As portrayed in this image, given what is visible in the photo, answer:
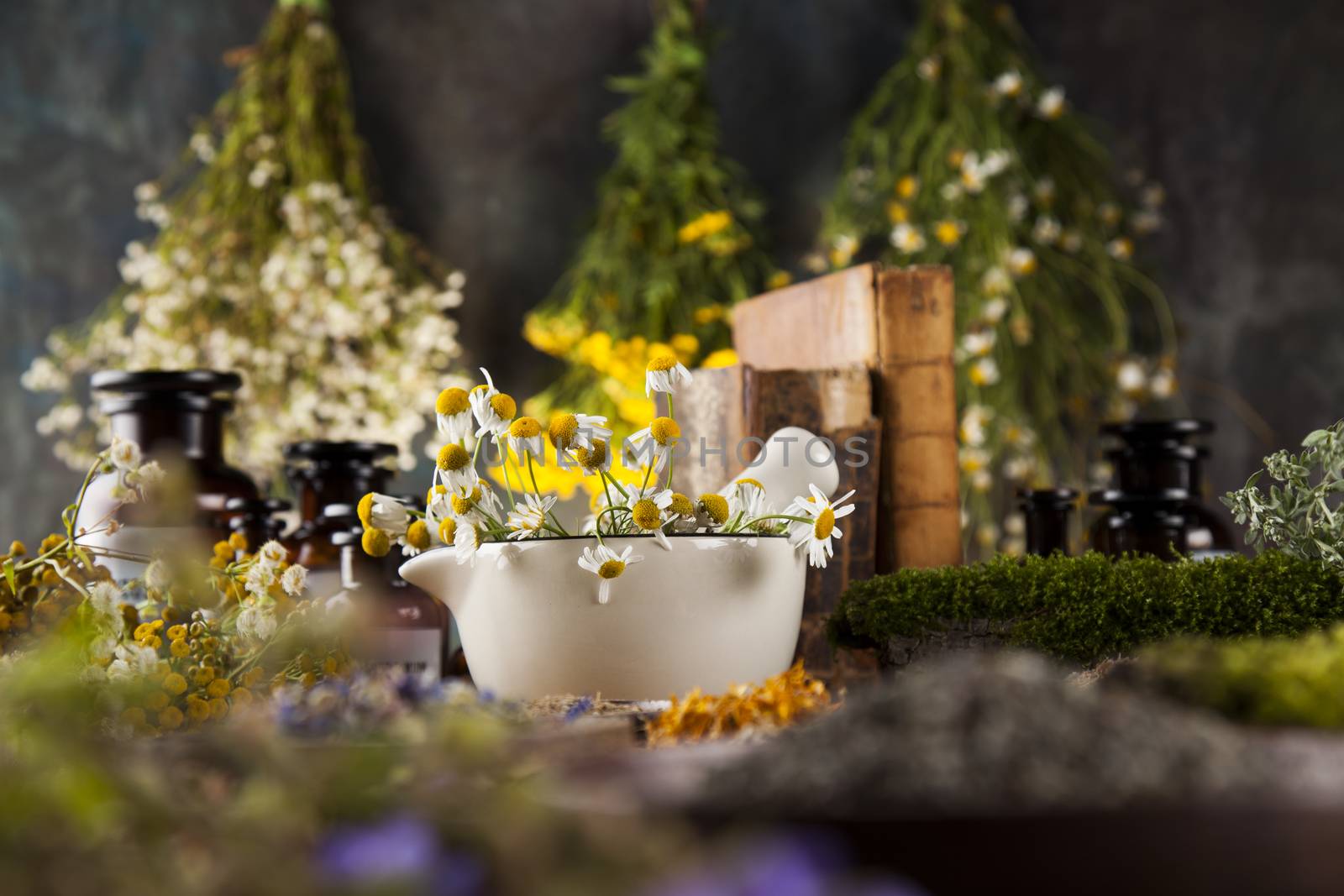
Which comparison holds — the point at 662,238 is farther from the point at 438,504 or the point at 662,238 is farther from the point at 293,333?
the point at 438,504

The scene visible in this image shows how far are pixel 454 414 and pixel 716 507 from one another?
16cm

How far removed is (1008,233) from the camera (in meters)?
1.84

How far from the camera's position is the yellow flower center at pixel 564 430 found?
0.66 m

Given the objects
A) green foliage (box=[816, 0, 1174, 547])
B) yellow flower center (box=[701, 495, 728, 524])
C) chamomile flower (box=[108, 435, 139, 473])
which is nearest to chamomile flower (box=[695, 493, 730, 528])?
yellow flower center (box=[701, 495, 728, 524])

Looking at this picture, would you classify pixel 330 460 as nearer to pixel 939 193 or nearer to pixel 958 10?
pixel 939 193

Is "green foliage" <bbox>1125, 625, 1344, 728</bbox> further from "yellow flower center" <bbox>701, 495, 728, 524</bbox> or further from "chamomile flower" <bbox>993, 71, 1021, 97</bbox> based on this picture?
"chamomile flower" <bbox>993, 71, 1021, 97</bbox>

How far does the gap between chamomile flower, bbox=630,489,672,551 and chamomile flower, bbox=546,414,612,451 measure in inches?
1.7

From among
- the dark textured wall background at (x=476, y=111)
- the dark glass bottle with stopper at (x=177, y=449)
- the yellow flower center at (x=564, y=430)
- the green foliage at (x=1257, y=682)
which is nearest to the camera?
the green foliage at (x=1257, y=682)

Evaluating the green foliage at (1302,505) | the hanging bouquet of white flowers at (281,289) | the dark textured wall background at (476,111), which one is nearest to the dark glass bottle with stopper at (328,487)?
the green foliage at (1302,505)

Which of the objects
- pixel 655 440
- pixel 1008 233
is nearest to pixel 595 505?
pixel 655 440

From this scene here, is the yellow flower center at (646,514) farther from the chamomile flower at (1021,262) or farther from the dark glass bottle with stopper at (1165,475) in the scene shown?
the chamomile flower at (1021,262)

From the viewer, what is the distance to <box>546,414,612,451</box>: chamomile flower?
2.18 feet

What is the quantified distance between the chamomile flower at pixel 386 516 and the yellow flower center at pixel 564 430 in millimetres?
125

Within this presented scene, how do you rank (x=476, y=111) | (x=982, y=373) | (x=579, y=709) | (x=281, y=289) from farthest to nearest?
(x=476, y=111) → (x=281, y=289) → (x=982, y=373) → (x=579, y=709)
